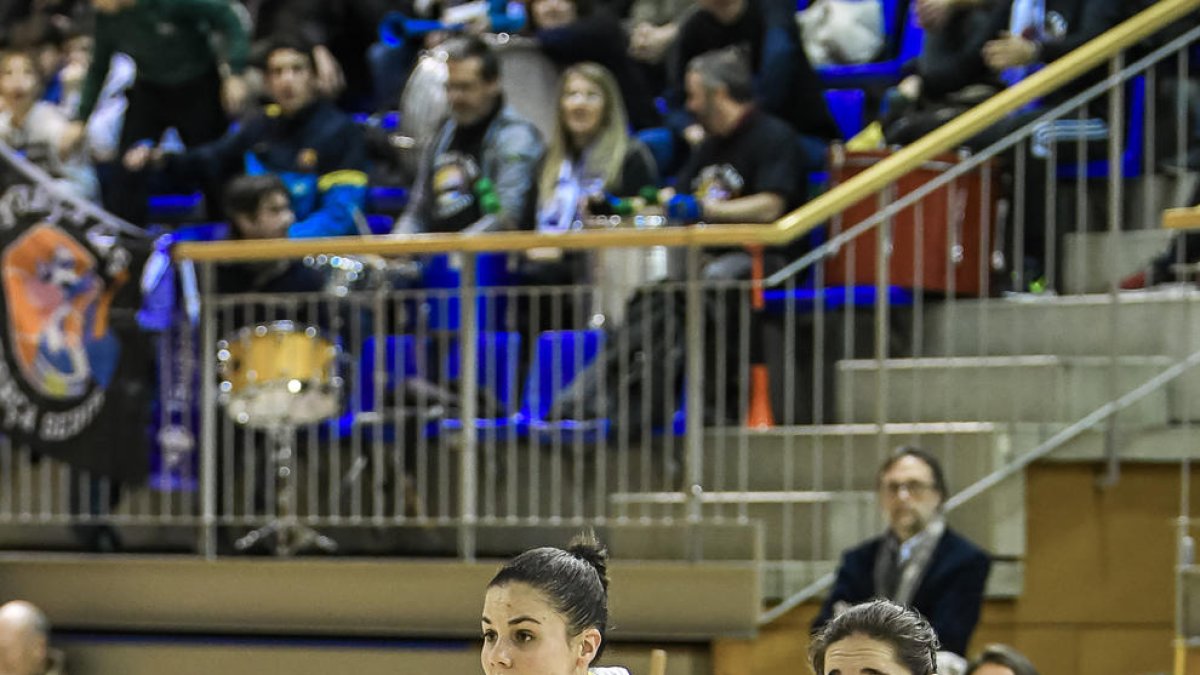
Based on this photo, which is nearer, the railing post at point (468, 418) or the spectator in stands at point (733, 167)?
the railing post at point (468, 418)

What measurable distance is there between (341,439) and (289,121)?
5.40 ft

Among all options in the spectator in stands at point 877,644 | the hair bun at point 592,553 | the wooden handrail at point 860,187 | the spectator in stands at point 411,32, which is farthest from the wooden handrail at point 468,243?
the spectator in stands at point 877,644

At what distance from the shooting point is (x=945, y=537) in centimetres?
689

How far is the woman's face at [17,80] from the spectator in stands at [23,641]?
285 cm

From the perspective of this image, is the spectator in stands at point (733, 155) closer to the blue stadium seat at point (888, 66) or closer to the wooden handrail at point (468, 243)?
the wooden handrail at point (468, 243)

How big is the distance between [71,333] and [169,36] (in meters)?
1.90

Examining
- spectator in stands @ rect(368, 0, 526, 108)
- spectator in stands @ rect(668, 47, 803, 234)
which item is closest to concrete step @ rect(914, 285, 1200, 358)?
spectator in stands @ rect(668, 47, 803, 234)

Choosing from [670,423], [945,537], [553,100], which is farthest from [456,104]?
[945,537]

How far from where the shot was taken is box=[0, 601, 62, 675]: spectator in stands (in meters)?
7.71

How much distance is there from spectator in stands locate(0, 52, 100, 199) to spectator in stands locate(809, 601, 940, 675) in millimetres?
6117

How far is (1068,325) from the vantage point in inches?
305

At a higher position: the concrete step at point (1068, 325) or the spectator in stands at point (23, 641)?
the concrete step at point (1068, 325)

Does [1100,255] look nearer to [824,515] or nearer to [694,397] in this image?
[824,515]

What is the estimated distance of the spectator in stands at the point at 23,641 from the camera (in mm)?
7711
